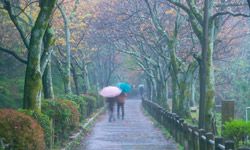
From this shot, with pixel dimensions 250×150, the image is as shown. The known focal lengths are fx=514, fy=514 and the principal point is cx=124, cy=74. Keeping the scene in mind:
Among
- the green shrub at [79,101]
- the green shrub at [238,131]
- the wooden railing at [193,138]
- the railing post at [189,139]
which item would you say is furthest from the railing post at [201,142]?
the green shrub at [79,101]

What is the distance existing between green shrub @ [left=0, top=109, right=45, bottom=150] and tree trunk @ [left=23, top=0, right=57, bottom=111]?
8.62ft

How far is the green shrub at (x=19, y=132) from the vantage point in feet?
32.0

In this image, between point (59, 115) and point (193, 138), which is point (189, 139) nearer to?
point (193, 138)

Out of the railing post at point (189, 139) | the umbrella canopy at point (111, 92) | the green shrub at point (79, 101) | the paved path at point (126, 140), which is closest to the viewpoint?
the railing post at point (189, 139)

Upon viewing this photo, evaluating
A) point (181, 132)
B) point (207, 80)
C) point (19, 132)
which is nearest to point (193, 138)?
point (207, 80)

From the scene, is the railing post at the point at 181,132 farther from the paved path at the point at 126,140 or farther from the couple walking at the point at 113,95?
the couple walking at the point at 113,95

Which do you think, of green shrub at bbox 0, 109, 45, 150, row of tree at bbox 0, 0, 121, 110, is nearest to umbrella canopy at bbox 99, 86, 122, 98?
row of tree at bbox 0, 0, 121, 110

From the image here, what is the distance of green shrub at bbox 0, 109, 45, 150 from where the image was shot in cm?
977

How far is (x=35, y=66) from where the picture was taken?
13.1 meters

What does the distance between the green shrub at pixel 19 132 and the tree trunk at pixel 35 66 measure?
2627 millimetres

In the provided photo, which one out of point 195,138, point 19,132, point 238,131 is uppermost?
point 19,132

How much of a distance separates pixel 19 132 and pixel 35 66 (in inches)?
136

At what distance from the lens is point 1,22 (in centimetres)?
2958

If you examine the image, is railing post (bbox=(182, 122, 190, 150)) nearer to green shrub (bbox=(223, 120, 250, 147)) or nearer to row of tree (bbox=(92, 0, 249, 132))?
row of tree (bbox=(92, 0, 249, 132))
